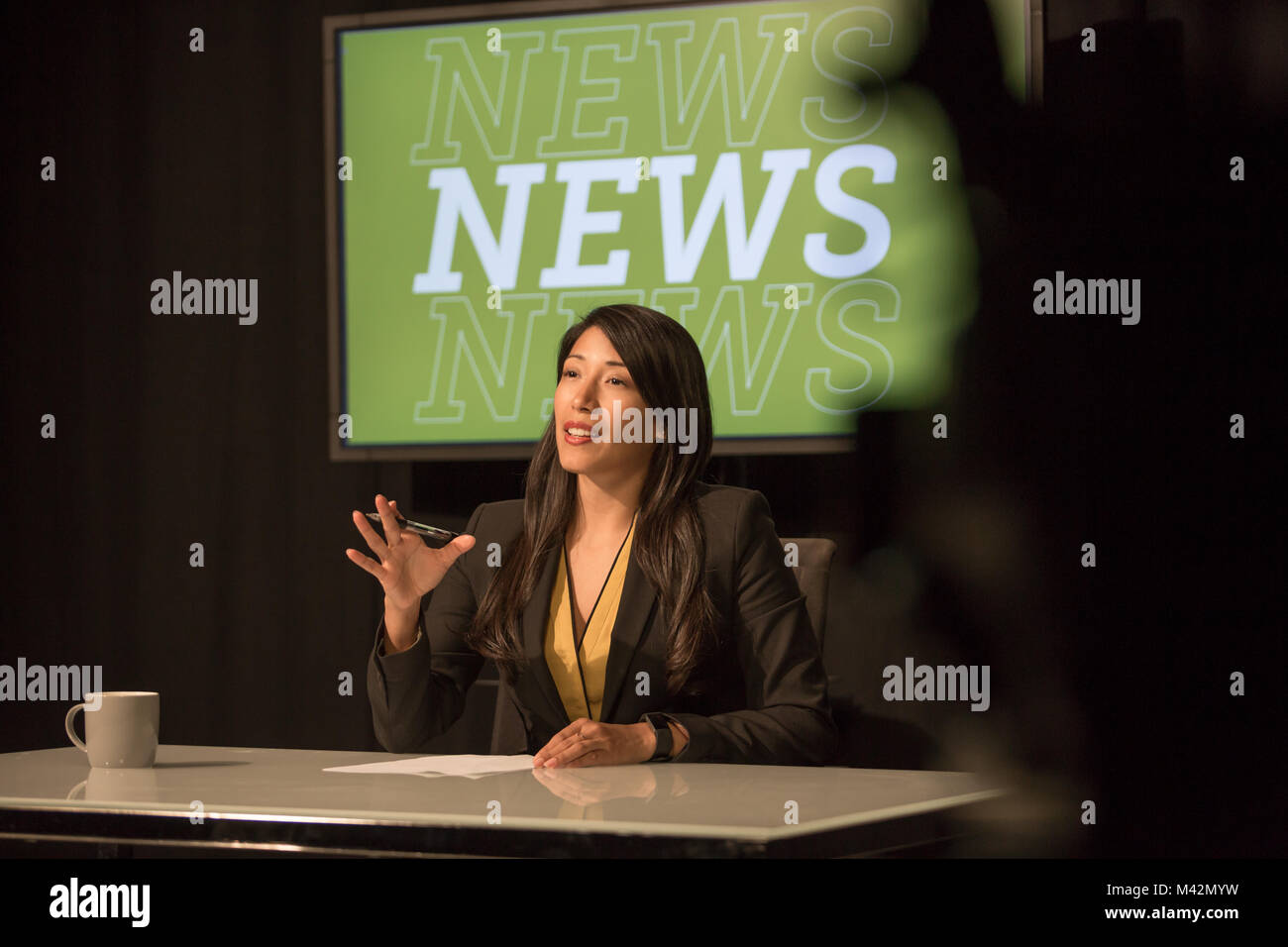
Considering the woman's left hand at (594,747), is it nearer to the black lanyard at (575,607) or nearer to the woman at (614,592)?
the woman at (614,592)

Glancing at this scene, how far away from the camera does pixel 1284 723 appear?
10.4 ft

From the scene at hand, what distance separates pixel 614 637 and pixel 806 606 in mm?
432

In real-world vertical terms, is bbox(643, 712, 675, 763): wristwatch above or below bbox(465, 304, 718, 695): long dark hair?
below

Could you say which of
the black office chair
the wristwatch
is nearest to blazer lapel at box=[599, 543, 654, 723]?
the black office chair

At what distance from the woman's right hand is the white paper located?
11.2 inches

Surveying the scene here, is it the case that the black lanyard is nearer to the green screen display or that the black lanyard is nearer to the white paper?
the white paper

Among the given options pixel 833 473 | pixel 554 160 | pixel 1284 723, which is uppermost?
pixel 554 160

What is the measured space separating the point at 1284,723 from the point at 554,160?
221 centimetres

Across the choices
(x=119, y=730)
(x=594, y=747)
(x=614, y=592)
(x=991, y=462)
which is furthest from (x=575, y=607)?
(x=991, y=462)

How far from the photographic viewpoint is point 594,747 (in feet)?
6.35

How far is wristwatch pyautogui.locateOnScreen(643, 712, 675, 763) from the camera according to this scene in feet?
6.67

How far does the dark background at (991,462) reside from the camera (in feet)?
10.5
